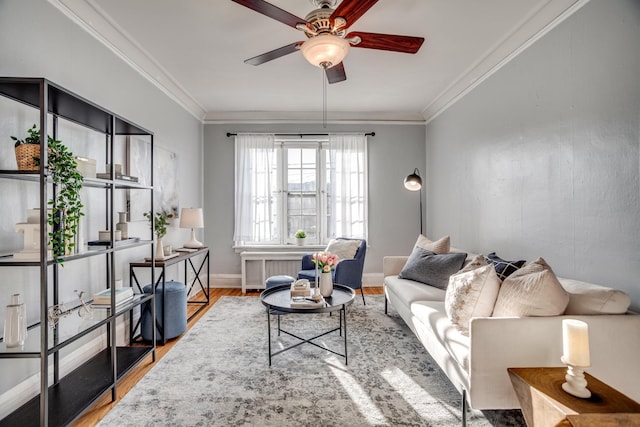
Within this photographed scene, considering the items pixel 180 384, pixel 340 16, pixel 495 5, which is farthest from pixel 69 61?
pixel 495 5

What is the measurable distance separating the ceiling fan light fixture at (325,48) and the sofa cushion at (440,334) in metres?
1.88

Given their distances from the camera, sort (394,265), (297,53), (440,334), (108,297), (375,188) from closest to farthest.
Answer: (440,334), (108,297), (297,53), (394,265), (375,188)

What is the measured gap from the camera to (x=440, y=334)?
6.89 ft

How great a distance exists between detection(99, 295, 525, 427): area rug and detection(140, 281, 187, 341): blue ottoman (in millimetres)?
143

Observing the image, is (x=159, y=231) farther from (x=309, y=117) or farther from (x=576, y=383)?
(x=576, y=383)

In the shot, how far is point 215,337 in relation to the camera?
306cm

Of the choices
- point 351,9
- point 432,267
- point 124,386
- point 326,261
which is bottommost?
point 124,386

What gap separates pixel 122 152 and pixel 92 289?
1.27m

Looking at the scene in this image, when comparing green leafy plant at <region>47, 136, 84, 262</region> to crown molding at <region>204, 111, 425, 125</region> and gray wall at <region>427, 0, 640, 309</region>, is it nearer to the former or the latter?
gray wall at <region>427, 0, 640, 309</region>

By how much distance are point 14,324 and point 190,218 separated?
91.7 inches

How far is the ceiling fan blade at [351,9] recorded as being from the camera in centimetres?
173

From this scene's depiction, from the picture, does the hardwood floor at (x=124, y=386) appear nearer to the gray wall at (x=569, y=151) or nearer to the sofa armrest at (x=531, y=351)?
the sofa armrest at (x=531, y=351)

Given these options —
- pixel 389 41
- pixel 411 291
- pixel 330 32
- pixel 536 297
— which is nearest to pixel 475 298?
pixel 536 297

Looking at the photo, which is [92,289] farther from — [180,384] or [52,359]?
[180,384]
